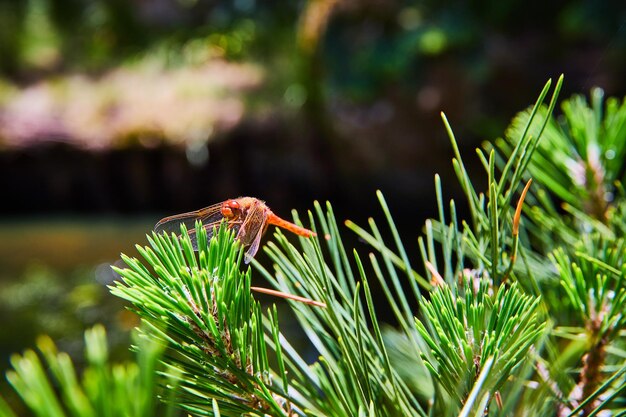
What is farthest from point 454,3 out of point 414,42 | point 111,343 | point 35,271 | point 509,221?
point 509,221

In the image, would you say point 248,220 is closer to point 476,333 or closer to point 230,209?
point 230,209

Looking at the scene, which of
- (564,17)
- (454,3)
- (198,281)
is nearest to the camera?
(198,281)

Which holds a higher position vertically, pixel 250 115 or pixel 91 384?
pixel 250 115

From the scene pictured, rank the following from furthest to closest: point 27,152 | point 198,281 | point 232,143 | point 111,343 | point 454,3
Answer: point 27,152, point 232,143, point 454,3, point 111,343, point 198,281

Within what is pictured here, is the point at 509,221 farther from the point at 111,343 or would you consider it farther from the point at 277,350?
the point at 111,343

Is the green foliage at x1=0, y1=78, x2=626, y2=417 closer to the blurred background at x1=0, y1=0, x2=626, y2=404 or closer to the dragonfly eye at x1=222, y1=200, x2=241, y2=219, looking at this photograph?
the dragonfly eye at x1=222, y1=200, x2=241, y2=219

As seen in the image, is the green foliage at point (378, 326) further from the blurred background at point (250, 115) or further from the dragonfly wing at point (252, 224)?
the blurred background at point (250, 115)

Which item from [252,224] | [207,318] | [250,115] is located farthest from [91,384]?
[250,115]
